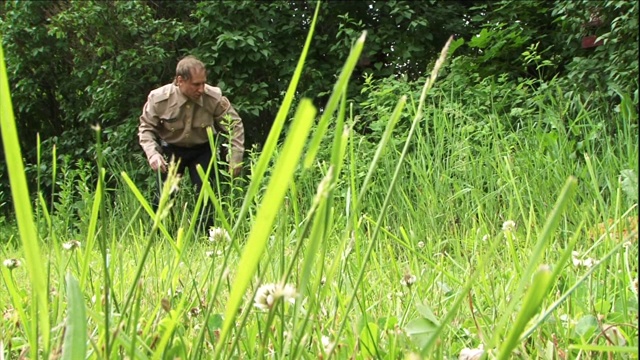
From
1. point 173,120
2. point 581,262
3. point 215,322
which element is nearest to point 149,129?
point 173,120

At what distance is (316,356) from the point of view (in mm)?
718

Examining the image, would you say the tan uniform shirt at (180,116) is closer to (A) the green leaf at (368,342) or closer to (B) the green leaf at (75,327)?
(A) the green leaf at (368,342)

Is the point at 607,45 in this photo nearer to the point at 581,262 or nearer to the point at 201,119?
the point at 201,119

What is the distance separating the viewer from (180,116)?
5102 mm

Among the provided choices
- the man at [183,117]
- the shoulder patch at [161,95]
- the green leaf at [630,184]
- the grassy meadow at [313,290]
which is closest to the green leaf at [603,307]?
the grassy meadow at [313,290]

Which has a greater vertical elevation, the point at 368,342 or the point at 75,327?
the point at 75,327

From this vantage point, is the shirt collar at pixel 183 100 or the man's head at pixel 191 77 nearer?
the man's head at pixel 191 77

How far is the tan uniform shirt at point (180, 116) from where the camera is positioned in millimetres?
5062

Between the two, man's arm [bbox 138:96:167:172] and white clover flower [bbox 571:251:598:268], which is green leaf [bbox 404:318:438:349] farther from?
man's arm [bbox 138:96:167:172]

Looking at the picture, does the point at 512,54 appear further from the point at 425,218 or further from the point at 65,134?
the point at 65,134

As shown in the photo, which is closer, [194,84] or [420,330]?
[420,330]

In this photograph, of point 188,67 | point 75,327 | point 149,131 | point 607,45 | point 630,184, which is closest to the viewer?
point 75,327

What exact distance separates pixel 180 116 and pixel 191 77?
1.25 feet

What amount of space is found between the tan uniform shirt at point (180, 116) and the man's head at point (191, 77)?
85 mm
